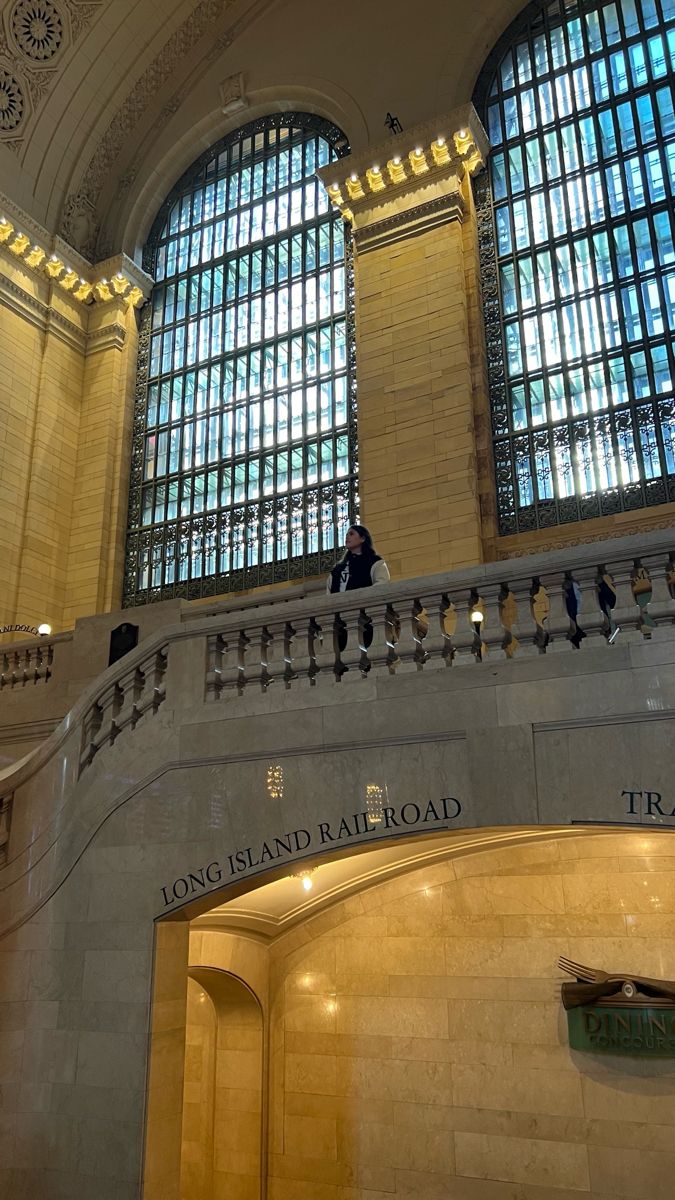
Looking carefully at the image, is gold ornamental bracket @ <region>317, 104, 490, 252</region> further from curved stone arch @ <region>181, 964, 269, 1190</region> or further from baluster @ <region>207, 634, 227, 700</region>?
curved stone arch @ <region>181, 964, 269, 1190</region>

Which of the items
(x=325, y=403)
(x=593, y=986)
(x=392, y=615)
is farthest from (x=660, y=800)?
(x=325, y=403)

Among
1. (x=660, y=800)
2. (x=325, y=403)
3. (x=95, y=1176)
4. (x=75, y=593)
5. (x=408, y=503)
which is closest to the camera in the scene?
(x=660, y=800)

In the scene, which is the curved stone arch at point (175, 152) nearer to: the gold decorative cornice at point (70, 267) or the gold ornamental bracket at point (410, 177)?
the gold decorative cornice at point (70, 267)

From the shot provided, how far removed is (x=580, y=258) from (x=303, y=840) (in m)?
12.3

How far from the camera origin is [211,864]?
6.64 metres

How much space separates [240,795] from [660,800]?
2950 mm

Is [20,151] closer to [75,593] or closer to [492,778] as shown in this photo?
[75,593]

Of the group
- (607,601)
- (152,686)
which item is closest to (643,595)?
(607,601)

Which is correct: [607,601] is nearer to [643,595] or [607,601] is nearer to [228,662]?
[643,595]

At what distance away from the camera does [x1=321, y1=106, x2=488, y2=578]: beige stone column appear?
14.8 m

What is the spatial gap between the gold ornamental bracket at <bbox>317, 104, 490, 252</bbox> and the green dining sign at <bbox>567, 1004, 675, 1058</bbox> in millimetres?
13072

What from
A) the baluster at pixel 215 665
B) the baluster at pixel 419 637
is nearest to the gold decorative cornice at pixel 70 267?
the baluster at pixel 215 665

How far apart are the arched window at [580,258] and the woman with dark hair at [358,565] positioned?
23.4 feet

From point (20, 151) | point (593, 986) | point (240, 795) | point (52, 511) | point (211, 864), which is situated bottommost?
point (593, 986)
